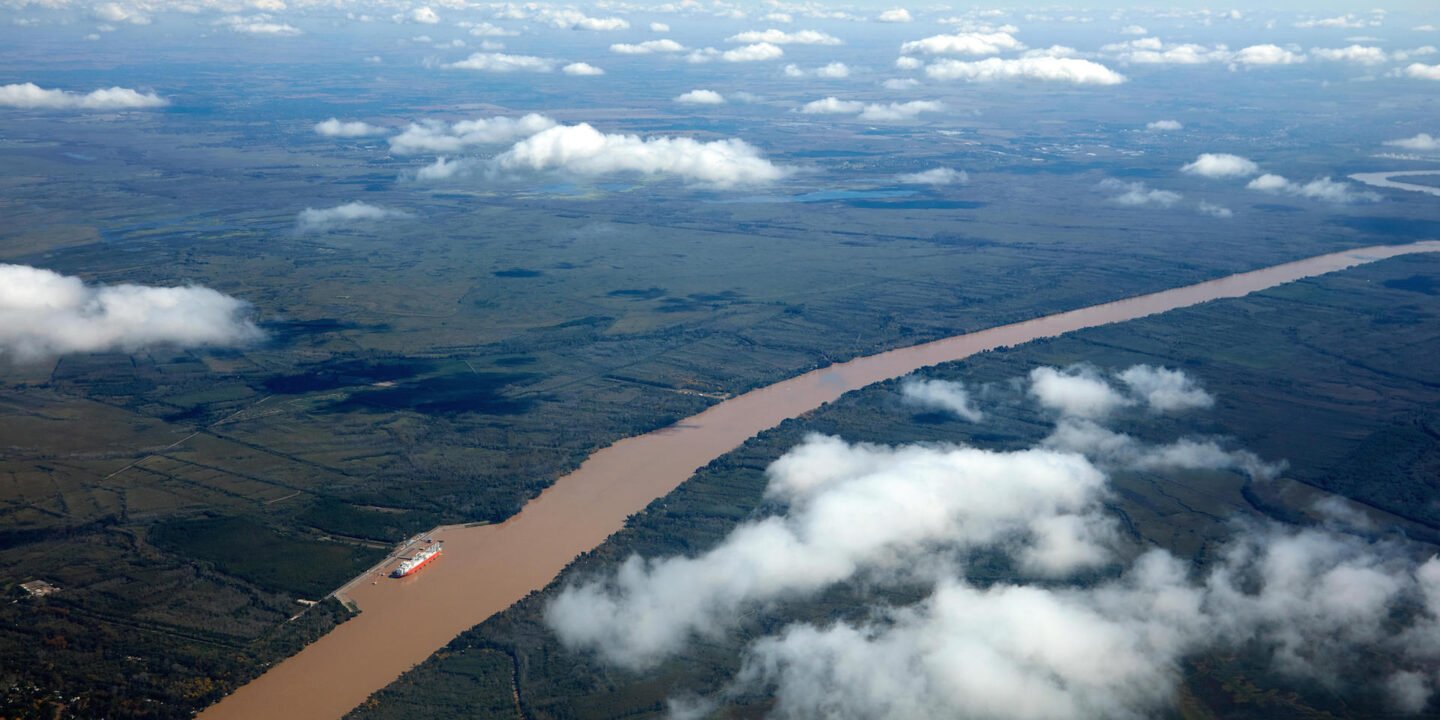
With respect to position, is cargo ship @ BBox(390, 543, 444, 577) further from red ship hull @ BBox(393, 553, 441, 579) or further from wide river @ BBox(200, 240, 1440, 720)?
wide river @ BBox(200, 240, 1440, 720)

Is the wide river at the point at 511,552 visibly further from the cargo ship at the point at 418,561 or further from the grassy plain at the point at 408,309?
the grassy plain at the point at 408,309

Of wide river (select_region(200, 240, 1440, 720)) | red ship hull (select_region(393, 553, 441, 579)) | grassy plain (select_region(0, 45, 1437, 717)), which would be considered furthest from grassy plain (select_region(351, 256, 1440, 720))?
grassy plain (select_region(0, 45, 1437, 717))

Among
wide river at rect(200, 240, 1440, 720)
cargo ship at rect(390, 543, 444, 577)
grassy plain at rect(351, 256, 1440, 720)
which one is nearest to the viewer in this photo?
grassy plain at rect(351, 256, 1440, 720)

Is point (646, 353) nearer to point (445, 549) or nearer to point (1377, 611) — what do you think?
point (445, 549)

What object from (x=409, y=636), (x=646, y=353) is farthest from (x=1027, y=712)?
(x=646, y=353)

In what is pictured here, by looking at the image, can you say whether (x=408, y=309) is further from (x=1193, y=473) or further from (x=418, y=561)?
(x=1193, y=473)

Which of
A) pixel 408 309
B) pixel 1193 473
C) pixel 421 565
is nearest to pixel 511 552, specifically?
pixel 421 565
